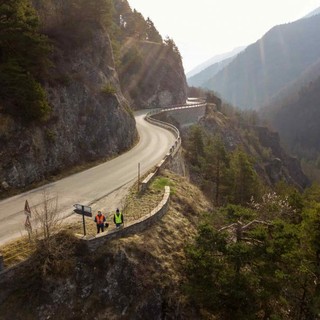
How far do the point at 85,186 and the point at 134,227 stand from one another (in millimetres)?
8345

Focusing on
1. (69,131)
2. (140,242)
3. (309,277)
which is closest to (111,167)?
(69,131)

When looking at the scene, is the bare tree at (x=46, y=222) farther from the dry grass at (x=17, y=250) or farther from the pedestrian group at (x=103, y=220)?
the pedestrian group at (x=103, y=220)

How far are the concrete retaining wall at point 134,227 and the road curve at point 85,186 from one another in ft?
14.0

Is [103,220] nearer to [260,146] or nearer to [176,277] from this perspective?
[176,277]

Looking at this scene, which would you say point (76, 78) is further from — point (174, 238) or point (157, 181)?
point (174, 238)

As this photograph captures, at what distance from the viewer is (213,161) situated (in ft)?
122

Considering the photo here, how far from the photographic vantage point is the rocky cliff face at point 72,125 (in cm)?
2433

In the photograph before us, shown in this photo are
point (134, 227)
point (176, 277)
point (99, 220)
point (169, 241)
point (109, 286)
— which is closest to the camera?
point (109, 286)

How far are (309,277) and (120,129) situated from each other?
2581 cm

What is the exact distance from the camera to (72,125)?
30.9m

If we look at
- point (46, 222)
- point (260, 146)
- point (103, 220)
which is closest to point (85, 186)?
point (103, 220)

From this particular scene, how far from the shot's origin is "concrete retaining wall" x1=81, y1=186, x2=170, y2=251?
16656 mm

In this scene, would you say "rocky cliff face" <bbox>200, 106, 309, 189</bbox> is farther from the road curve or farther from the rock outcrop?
the road curve

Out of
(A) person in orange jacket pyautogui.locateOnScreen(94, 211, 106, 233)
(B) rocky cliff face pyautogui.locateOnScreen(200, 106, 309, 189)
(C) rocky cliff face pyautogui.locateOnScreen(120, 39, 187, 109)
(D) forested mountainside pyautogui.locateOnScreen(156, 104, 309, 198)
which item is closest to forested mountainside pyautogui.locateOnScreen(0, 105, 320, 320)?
(A) person in orange jacket pyautogui.locateOnScreen(94, 211, 106, 233)
